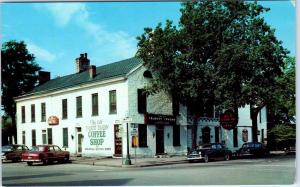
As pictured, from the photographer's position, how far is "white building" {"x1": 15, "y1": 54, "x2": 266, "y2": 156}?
3047 cm

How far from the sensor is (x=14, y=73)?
67.4 feet

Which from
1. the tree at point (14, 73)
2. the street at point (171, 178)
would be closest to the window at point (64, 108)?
the tree at point (14, 73)

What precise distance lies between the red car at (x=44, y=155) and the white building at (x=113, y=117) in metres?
1.03

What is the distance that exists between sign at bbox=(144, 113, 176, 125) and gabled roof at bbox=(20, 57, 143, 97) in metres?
2.96

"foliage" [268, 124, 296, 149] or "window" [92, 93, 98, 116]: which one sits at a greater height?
"window" [92, 93, 98, 116]

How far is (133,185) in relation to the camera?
1692 cm

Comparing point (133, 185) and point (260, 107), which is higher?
point (260, 107)

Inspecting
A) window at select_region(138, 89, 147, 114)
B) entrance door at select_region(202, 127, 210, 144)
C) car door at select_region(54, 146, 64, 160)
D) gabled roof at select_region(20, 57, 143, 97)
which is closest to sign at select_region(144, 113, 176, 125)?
window at select_region(138, 89, 147, 114)

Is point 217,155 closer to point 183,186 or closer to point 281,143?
point 281,143

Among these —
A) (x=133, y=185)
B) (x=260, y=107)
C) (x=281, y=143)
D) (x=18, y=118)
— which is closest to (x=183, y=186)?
(x=133, y=185)

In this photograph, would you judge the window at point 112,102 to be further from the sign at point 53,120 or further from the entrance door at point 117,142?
the sign at point 53,120

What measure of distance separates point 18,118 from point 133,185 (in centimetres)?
992

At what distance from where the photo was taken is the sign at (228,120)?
91.0 feet

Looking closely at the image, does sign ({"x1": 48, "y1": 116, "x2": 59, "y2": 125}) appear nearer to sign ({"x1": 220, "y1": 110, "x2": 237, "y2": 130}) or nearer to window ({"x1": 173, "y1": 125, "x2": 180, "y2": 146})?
window ({"x1": 173, "y1": 125, "x2": 180, "y2": 146})
